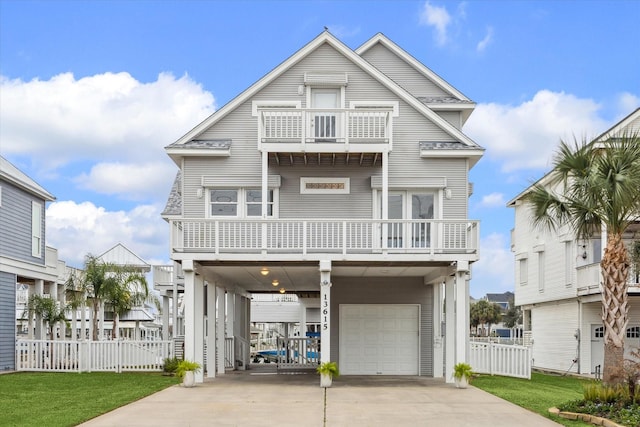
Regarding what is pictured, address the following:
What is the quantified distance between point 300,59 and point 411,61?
17.0 ft

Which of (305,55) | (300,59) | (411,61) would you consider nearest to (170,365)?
(300,59)

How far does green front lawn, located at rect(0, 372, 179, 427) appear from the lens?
14578mm

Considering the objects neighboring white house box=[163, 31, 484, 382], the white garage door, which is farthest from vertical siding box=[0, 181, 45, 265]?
the white garage door

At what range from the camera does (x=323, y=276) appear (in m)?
21.3

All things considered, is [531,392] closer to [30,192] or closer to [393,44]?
[393,44]

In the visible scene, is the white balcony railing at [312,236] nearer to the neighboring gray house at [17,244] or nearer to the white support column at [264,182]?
the white support column at [264,182]

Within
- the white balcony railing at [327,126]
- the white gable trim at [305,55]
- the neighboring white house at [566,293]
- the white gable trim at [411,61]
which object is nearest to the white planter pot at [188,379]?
the white balcony railing at [327,126]

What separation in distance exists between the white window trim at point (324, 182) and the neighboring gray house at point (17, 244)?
11.1 meters

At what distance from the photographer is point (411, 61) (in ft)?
91.8

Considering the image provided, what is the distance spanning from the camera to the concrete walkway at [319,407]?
1411cm

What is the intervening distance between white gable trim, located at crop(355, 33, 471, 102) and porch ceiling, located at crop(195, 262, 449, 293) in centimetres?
691

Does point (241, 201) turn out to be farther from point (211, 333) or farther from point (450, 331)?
point (450, 331)

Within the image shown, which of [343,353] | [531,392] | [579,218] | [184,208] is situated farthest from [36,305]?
[579,218]

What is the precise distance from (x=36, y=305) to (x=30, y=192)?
450cm
